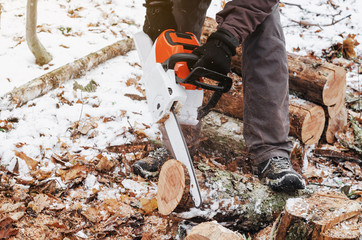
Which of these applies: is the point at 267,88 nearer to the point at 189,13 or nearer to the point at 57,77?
the point at 189,13

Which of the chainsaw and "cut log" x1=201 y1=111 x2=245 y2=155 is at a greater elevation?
the chainsaw

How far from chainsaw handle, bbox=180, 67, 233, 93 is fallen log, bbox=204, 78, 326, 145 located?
1146mm

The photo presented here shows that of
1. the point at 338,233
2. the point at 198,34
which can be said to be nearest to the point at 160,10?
the point at 198,34

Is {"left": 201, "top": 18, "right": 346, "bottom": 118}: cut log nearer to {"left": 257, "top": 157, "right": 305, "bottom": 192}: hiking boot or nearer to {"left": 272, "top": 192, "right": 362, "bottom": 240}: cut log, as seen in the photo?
{"left": 257, "top": 157, "right": 305, "bottom": 192}: hiking boot

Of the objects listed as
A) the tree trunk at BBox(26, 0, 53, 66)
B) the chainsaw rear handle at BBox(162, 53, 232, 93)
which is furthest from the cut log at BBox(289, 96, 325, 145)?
the tree trunk at BBox(26, 0, 53, 66)

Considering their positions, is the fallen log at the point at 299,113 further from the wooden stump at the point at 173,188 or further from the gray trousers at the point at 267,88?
the wooden stump at the point at 173,188

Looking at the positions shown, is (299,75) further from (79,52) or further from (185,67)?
(79,52)

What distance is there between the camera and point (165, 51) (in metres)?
2.08

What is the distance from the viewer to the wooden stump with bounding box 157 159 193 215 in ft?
5.91

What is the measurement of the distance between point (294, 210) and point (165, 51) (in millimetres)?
1203

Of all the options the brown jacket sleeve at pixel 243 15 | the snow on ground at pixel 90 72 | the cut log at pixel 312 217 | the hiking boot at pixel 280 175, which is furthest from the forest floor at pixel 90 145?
the brown jacket sleeve at pixel 243 15

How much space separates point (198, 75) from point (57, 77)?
2107 mm

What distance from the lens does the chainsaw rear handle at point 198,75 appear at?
5.97 ft

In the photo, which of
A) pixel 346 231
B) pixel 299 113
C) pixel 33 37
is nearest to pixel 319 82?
pixel 299 113
